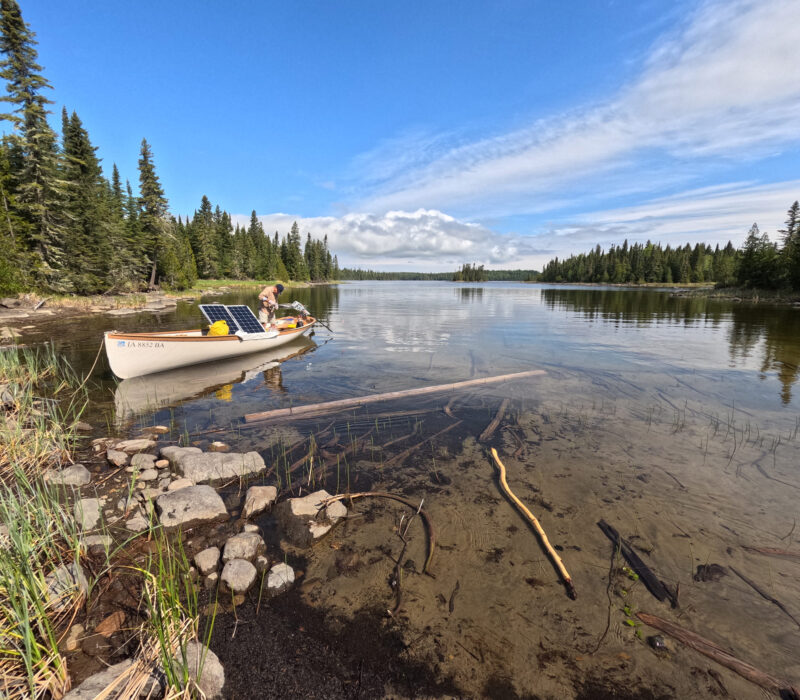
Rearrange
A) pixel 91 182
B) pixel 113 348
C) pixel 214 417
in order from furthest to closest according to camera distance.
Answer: pixel 91 182, pixel 113 348, pixel 214 417

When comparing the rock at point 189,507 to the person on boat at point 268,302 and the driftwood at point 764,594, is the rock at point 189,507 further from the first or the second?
the person on boat at point 268,302

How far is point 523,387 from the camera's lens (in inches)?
450

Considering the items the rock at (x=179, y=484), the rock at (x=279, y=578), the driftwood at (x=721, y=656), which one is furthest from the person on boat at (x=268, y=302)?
the driftwood at (x=721, y=656)

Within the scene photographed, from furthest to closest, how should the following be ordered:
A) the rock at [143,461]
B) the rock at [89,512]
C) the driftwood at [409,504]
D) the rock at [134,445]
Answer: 1. the rock at [134,445]
2. the rock at [143,461]
3. the rock at [89,512]
4. the driftwood at [409,504]

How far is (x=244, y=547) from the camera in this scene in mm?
4312

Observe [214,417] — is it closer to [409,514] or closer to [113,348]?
[113,348]

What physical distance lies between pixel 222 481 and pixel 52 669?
319 cm

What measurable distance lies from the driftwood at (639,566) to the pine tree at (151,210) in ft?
184

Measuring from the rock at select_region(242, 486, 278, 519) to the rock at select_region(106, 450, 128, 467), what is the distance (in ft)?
8.66

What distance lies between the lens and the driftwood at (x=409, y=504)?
14.5 ft

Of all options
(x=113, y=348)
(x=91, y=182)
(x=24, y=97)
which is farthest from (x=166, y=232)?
(x=113, y=348)

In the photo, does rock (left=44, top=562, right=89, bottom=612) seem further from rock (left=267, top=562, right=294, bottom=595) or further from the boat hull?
the boat hull

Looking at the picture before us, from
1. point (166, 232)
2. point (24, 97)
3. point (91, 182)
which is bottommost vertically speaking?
point (166, 232)

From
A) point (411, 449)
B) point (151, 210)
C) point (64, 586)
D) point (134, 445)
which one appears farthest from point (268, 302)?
point (151, 210)
